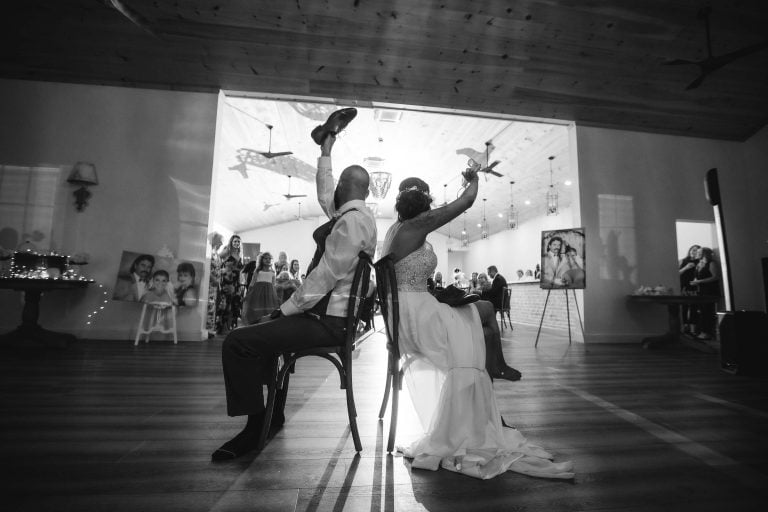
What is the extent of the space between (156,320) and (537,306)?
7972 mm

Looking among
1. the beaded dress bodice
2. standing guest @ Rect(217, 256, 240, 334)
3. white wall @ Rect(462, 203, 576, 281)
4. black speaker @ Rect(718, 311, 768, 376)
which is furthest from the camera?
white wall @ Rect(462, 203, 576, 281)

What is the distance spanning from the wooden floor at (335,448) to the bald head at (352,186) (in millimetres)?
1113

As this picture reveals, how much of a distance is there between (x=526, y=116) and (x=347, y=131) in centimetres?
361

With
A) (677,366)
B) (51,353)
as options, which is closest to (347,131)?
(51,353)

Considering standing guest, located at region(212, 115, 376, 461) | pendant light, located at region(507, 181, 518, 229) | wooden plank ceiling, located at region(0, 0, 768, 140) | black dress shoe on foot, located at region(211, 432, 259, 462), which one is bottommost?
black dress shoe on foot, located at region(211, 432, 259, 462)

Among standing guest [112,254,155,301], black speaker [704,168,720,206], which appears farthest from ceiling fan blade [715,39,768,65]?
standing guest [112,254,155,301]

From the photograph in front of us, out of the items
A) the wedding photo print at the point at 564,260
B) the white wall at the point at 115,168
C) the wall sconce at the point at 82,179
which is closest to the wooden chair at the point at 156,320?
the white wall at the point at 115,168

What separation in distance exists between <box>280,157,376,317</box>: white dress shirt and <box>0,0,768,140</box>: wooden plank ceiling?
386 cm

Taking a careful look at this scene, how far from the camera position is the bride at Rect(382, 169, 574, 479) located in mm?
1445

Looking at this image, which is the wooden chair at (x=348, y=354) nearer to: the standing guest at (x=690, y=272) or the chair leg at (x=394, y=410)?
the chair leg at (x=394, y=410)

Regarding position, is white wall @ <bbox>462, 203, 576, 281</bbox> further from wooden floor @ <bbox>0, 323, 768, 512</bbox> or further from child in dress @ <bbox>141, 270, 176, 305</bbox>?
child in dress @ <bbox>141, 270, 176, 305</bbox>

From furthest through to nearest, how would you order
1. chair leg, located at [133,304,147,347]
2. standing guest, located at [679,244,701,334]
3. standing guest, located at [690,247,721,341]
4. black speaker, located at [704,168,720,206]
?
standing guest, located at [679,244,701,334]
standing guest, located at [690,247,721,341]
chair leg, located at [133,304,147,347]
black speaker, located at [704,168,720,206]

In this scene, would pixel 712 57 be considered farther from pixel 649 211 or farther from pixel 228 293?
pixel 228 293

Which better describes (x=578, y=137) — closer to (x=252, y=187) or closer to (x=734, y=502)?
(x=734, y=502)
